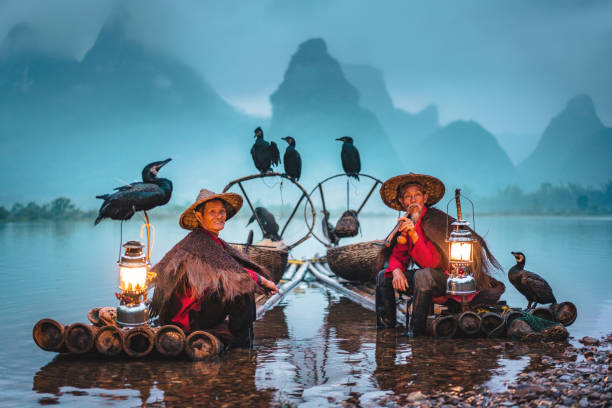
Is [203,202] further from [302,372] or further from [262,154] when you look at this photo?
[262,154]

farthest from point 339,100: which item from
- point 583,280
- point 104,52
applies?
point 583,280

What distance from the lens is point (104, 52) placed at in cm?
11131

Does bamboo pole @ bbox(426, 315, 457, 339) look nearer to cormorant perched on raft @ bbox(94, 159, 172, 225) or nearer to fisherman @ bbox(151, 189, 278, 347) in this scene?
fisherman @ bbox(151, 189, 278, 347)

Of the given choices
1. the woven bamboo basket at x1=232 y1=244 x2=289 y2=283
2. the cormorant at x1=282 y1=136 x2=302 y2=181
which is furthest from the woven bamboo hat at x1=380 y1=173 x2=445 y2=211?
the cormorant at x1=282 y1=136 x2=302 y2=181

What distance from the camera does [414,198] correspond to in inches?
177

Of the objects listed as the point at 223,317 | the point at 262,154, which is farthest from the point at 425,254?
the point at 262,154

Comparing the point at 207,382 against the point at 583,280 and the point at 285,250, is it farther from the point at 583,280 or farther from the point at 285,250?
the point at 583,280

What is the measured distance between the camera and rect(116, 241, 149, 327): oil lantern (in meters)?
3.70

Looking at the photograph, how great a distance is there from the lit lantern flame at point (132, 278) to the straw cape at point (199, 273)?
0.32ft

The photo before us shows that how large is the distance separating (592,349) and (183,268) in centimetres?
281

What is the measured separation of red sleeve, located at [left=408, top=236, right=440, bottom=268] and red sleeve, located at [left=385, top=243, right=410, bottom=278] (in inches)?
6.2

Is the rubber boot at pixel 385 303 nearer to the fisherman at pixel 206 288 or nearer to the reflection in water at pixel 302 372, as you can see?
the reflection in water at pixel 302 372

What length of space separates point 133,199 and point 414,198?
7.30 feet

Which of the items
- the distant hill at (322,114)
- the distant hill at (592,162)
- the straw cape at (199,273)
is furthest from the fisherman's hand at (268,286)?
the distant hill at (322,114)
